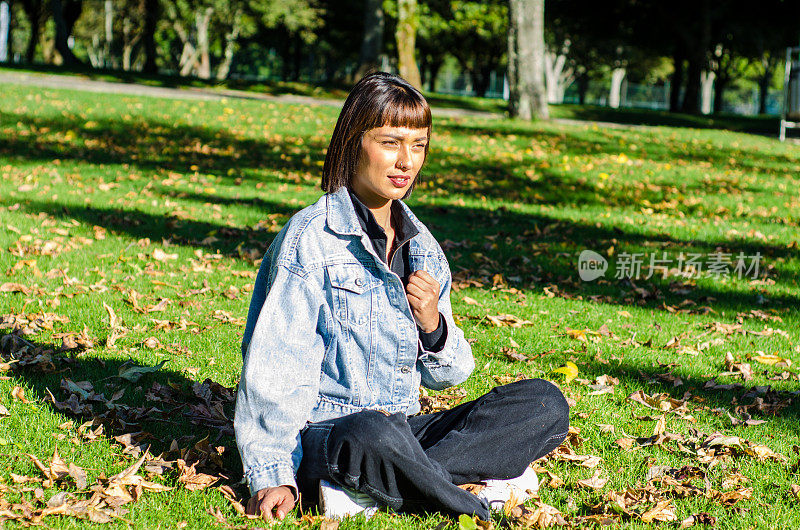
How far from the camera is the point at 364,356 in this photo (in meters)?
2.95

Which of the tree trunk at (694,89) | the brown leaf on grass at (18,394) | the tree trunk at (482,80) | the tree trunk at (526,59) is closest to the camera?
the brown leaf on grass at (18,394)

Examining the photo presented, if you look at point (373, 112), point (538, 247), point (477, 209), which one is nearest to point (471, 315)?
point (538, 247)

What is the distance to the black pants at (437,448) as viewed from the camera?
2.78 metres

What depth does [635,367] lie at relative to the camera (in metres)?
4.98

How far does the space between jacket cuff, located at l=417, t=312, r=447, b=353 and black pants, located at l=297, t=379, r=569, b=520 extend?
301 mm

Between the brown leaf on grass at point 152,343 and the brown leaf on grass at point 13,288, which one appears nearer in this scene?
the brown leaf on grass at point 152,343

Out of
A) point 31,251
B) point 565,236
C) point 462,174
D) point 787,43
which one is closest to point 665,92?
point 787,43

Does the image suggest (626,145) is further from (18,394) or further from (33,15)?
(33,15)

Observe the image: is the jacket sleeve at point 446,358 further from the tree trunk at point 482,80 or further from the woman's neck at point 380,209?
the tree trunk at point 482,80

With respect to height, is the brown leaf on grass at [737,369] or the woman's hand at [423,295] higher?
the woman's hand at [423,295]

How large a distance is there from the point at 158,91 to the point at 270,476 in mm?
20040

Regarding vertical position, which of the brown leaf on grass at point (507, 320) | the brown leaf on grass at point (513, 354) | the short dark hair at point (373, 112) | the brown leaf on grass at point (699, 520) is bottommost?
the brown leaf on grass at point (699, 520)

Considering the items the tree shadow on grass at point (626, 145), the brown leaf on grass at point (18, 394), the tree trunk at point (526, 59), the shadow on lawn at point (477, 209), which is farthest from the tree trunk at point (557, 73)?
the brown leaf on grass at point (18, 394)

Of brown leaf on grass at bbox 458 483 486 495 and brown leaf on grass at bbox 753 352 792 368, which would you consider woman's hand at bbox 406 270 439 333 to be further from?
brown leaf on grass at bbox 753 352 792 368
